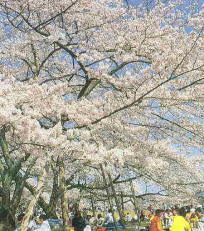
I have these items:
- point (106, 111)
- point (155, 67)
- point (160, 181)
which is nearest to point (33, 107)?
point (106, 111)

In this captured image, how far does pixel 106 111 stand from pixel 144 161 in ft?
8.23

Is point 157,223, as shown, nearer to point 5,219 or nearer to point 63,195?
point 63,195

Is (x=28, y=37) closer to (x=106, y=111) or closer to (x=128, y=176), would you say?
(x=106, y=111)

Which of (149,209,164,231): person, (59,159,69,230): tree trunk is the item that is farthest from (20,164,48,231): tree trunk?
(149,209,164,231): person

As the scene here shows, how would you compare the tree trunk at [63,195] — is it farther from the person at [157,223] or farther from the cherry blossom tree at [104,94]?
the person at [157,223]

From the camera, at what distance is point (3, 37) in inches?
447

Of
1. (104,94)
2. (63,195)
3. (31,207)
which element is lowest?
(31,207)

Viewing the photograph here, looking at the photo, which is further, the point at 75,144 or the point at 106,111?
the point at 106,111

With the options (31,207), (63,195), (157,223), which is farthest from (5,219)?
(157,223)

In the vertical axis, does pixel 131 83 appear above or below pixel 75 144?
above

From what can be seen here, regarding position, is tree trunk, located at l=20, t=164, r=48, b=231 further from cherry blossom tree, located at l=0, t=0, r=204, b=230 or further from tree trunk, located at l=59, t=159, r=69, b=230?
tree trunk, located at l=59, t=159, r=69, b=230

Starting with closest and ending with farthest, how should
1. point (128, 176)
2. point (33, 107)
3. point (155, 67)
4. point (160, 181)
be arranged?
point (155, 67)
point (33, 107)
point (160, 181)
point (128, 176)

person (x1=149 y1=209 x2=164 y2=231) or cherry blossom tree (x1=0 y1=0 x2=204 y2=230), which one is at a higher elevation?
cherry blossom tree (x1=0 y1=0 x2=204 y2=230)

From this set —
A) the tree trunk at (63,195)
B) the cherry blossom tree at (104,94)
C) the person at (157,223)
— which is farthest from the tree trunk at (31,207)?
the person at (157,223)
